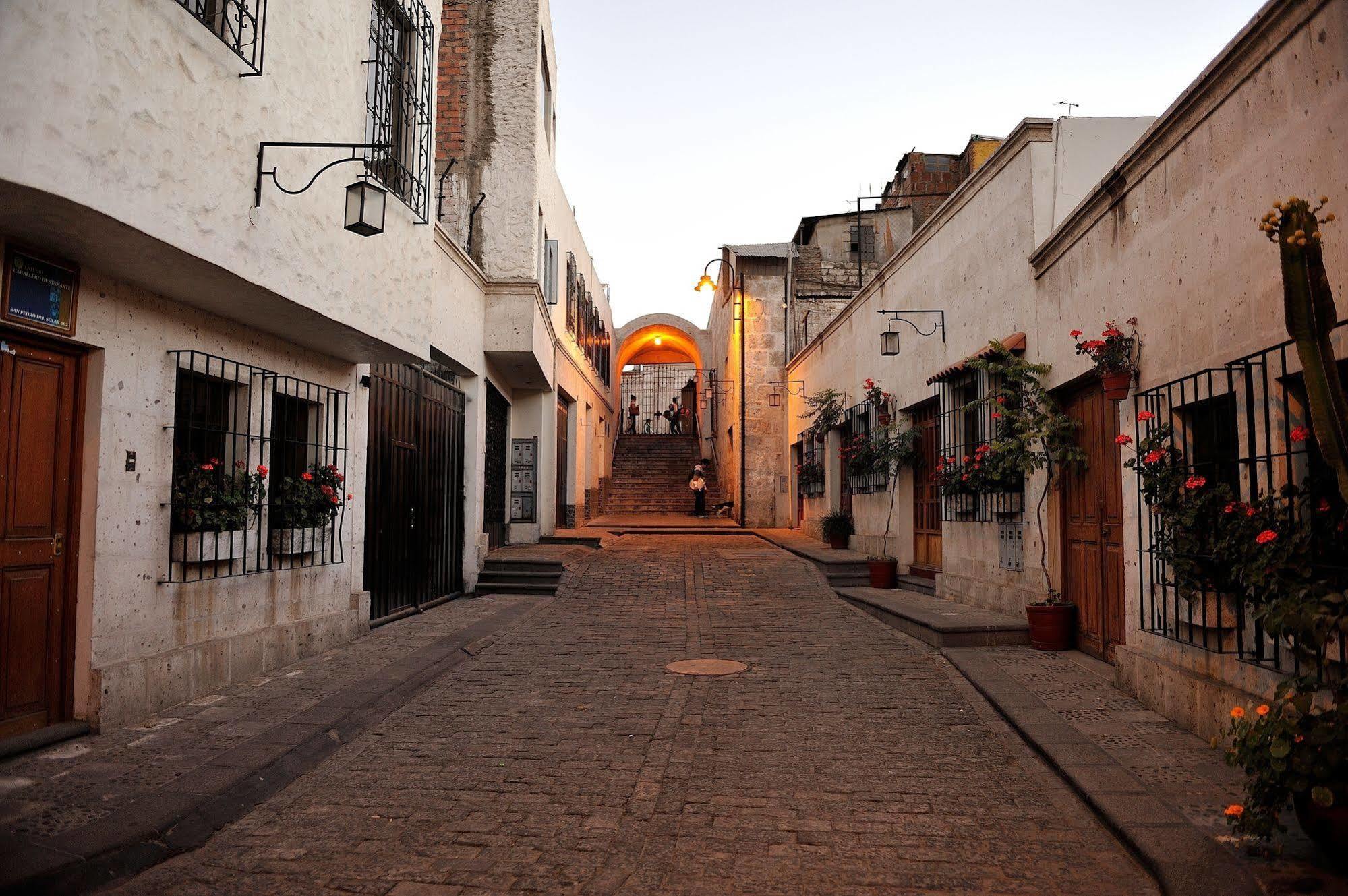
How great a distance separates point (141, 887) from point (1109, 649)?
22.0 feet

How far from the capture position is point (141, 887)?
350 cm

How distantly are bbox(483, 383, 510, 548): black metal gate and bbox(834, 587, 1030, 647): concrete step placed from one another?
615 centimetres

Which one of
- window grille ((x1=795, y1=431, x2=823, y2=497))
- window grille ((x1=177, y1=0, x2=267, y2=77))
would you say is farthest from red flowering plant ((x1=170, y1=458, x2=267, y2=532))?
window grille ((x1=795, y1=431, x2=823, y2=497))

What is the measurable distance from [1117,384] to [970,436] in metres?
4.04

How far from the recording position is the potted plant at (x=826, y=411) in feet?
52.0

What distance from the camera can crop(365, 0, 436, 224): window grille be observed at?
8297mm

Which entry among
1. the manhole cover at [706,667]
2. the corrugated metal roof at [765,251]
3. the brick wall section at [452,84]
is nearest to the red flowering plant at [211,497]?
the manhole cover at [706,667]

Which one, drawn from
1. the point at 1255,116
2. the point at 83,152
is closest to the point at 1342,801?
the point at 1255,116

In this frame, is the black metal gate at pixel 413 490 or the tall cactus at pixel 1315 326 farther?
the black metal gate at pixel 413 490

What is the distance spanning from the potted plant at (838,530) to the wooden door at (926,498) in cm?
254

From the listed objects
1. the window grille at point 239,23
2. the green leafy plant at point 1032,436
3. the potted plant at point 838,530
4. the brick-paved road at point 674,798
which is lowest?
the brick-paved road at point 674,798

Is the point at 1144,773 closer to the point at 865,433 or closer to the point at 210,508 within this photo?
the point at 210,508

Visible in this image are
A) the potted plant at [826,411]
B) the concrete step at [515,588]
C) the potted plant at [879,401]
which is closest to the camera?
the concrete step at [515,588]

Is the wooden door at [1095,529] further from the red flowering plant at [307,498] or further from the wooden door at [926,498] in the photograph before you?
the red flowering plant at [307,498]
